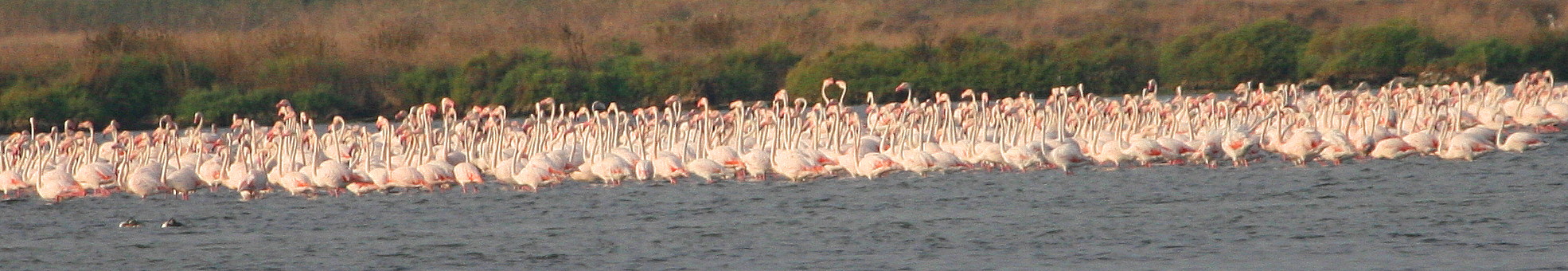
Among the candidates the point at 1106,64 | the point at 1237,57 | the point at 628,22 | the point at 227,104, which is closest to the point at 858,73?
the point at 1106,64

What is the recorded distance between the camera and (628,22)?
5575cm

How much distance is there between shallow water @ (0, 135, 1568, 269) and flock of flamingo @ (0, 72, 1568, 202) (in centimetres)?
20

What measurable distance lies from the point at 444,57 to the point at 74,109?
732cm

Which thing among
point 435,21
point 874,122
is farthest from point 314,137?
point 435,21

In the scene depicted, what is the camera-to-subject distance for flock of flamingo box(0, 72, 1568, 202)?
57.6 feet

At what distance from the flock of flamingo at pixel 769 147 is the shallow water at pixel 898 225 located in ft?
0.64

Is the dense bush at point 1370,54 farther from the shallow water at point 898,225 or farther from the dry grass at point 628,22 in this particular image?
the shallow water at point 898,225

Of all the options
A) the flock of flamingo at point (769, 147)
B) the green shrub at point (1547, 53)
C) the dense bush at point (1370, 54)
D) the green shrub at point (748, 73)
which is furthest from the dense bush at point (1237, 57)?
the flock of flamingo at point (769, 147)

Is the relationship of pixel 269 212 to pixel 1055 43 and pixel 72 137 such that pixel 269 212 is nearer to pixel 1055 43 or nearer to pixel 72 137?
pixel 72 137

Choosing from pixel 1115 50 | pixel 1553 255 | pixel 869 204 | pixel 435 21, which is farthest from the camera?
pixel 435 21

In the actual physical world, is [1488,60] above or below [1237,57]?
below

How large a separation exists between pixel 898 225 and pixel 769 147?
5.06 m

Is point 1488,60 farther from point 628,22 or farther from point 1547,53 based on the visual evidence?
point 628,22

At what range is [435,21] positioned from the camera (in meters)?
57.1
